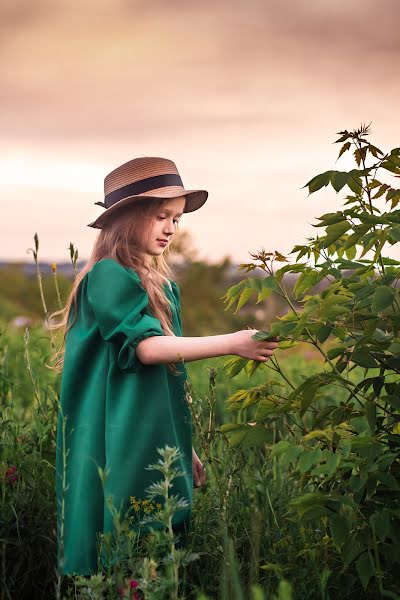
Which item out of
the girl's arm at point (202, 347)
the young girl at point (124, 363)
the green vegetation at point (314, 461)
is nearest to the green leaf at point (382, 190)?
the green vegetation at point (314, 461)

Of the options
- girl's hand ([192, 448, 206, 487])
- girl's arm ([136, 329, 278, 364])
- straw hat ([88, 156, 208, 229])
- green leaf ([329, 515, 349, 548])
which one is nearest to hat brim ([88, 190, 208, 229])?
straw hat ([88, 156, 208, 229])

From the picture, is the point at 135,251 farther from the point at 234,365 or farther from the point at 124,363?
the point at 234,365

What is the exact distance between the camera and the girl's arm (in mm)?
2264

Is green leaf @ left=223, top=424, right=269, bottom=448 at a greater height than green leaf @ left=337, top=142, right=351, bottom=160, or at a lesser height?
lesser

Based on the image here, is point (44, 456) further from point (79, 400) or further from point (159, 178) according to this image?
point (159, 178)

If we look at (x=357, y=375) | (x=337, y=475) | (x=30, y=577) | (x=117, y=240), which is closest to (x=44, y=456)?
(x=30, y=577)

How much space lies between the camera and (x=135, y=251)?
2.74 m

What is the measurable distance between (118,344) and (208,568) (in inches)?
32.7

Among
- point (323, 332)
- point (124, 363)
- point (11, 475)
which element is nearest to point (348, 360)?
point (323, 332)

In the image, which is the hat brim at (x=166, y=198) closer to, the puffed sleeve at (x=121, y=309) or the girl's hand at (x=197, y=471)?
the puffed sleeve at (x=121, y=309)

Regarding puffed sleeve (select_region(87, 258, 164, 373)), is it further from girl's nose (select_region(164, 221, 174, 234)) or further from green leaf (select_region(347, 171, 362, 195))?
green leaf (select_region(347, 171, 362, 195))

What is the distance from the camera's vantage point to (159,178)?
2814 mm

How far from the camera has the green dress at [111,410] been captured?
2.53m

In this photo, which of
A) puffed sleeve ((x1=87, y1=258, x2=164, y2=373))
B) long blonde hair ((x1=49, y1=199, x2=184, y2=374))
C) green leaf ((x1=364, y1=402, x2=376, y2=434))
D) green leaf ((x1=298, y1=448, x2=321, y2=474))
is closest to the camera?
green leaf ((x1=298, y1=448, x2=321, y2=474))
